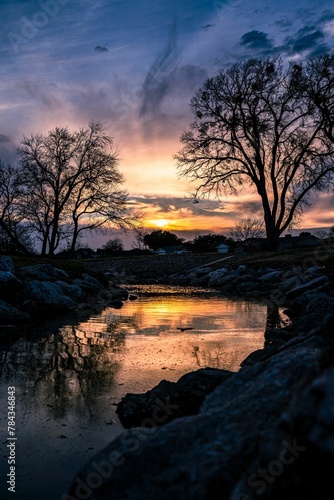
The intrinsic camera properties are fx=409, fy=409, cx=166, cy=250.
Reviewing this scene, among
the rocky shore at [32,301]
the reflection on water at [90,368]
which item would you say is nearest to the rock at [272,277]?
the rocky shore at [32,301]

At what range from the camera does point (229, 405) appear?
1973 mm

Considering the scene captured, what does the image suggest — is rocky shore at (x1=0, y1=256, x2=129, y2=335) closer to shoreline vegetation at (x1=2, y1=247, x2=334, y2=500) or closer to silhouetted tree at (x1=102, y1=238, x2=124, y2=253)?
shoreline vegetation at (x1=2, y1=247, x2=334, y2=500)

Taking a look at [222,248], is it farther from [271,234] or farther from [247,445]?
[247,445]

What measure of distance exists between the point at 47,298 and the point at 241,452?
6999 millimetres

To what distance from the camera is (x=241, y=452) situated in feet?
5.26

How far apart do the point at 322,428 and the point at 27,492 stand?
1.41m

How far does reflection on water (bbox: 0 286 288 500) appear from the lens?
235 cm

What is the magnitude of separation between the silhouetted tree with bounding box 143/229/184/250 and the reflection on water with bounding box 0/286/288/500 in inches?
3152

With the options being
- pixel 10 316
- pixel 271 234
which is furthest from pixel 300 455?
pixel 271 234

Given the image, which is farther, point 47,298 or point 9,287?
point 47,298

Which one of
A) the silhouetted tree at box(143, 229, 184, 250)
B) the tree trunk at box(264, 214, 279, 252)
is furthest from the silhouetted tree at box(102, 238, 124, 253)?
the tree trunk at box(264, 214, 279, 252)

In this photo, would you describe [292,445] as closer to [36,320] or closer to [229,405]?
[229,405]

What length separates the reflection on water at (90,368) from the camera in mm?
2346

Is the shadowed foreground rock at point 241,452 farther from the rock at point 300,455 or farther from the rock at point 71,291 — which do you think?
the rock at point 71,291
